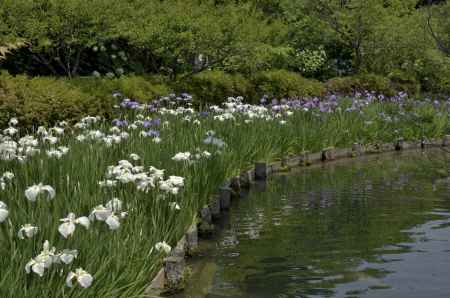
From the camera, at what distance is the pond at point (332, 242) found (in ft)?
21.3

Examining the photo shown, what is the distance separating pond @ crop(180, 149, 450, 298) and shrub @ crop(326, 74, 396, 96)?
33.6 ft

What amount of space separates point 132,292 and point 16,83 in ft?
25.7

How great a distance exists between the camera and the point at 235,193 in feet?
36.1

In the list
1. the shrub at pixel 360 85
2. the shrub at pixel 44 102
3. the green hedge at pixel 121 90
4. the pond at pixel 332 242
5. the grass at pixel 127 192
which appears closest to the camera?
the grass at pixel 127 192

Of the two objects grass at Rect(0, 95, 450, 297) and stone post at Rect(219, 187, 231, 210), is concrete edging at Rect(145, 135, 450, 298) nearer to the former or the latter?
stone post at Rect(219, 187, 231, 210)

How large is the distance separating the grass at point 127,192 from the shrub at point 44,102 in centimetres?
85

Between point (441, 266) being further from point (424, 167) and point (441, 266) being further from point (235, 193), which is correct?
point (424, 167)

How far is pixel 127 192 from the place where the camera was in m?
7.15

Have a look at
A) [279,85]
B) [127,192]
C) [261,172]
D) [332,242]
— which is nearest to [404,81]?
[279,85]

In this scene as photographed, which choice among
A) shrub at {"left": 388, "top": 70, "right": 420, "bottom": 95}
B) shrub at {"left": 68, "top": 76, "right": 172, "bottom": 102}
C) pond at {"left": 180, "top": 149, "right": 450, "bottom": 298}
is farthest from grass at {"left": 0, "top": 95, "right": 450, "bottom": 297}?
shrub at {"left": 388, "top": 70, "right": 420, "bottom": 95}

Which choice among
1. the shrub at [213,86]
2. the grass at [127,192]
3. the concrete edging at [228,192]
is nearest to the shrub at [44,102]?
the grass at [127,192]

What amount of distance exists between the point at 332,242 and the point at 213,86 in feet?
35.9

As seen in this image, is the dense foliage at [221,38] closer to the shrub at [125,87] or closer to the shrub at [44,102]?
the shrub at [44,102]

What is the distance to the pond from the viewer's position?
21.3ft
